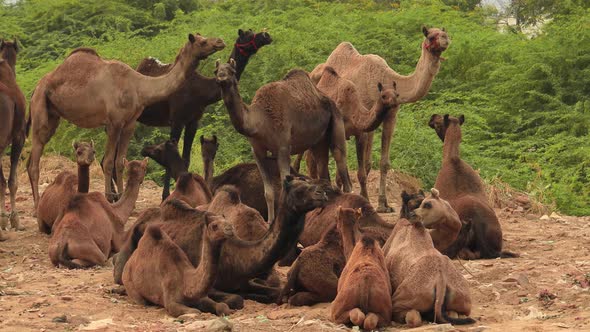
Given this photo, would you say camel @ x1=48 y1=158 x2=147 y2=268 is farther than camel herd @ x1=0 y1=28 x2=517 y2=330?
Yes

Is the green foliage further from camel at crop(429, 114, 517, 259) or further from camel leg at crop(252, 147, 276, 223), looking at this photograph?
camel leg at crop(252, 147, 276, 223)

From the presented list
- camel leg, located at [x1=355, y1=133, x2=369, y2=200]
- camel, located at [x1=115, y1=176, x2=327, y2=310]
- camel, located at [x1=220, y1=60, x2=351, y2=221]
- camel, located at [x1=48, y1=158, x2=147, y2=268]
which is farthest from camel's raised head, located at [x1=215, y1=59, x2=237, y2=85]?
camel leg, located at [x1=355, y1=133, x2=369, y2=200]

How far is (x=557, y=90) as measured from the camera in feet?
70.5

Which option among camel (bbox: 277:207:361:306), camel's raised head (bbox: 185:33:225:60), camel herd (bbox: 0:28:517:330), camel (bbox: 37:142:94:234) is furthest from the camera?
camel's raised head (bbox: 185:33:225:60)

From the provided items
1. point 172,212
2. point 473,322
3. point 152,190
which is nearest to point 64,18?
point 152,190

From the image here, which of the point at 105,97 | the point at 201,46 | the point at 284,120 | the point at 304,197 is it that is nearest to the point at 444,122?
the point at 284,120

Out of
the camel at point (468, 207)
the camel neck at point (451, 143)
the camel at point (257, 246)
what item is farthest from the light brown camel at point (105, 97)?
the camel at point (257, 246)

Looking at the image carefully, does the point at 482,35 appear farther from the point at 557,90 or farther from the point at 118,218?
the point at 118,218

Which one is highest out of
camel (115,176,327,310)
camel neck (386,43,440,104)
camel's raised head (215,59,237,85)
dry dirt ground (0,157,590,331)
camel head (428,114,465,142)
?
camel neck (386,43,440,104)

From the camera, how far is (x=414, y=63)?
2322 cm

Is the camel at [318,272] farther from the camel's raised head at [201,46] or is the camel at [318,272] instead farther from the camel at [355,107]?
the camel's raised head at [201,46]

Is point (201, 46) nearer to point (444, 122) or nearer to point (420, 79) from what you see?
point (420, 79)

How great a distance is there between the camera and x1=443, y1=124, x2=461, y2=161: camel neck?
11695 mm

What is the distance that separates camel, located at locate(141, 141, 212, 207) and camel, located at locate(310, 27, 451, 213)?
2.44 metres
